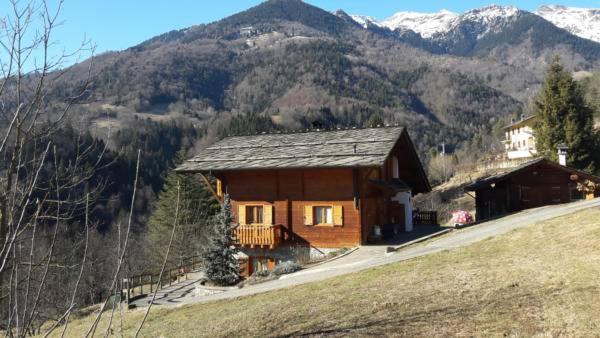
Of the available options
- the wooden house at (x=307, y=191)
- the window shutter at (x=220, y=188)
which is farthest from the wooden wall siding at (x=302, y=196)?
the window shutter at (x=220, y=188)

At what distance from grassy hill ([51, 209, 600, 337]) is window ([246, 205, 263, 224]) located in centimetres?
941

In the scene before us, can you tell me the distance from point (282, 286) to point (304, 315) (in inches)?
222

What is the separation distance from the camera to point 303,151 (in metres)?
25.7

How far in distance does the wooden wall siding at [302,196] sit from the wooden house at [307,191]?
46 millimetres

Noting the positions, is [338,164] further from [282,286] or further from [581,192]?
[581,192]

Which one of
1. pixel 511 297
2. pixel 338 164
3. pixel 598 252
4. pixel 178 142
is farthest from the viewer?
pixel 178 142

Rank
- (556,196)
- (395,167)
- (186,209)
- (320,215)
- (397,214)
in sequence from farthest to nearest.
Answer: (186,209), (556,196), (395,167), (397,214), (320,215)

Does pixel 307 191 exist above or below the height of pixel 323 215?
above

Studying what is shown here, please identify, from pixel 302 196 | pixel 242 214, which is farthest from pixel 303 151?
pixel 242 214

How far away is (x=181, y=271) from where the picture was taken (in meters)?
30.0

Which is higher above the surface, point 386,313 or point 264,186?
point 264,186

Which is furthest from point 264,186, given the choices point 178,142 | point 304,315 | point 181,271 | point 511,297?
point 178,142

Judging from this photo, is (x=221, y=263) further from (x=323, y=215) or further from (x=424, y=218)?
(x=424, y=218)

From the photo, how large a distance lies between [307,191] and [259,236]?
3.14 metres
